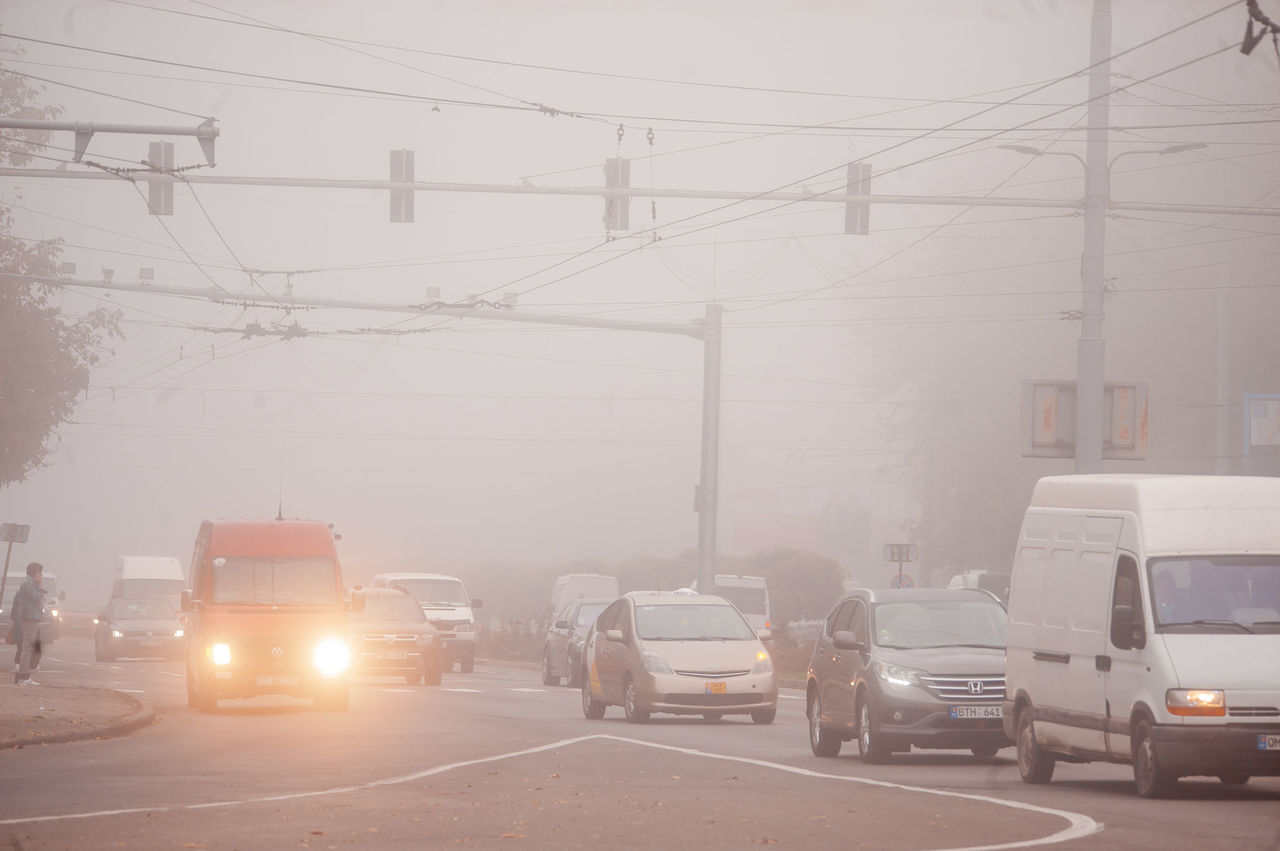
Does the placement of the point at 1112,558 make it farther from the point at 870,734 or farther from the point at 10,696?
the point at 10,696

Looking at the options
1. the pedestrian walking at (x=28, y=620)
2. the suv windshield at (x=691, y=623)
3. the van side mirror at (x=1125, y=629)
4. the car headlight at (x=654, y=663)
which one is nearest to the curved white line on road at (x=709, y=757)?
the van side mirror at (x=1125, y=629)

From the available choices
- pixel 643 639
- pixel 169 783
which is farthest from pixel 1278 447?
pixel 169 783

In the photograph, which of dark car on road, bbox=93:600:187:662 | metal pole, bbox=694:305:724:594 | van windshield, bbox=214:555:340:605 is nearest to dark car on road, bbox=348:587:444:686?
metal pole, bbox=694:305:724:594

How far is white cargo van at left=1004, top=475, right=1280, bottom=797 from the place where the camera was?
13664 millimetres

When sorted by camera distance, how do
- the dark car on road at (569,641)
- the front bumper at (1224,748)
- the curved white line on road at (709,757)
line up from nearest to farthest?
the curved white line on road at (709,757) → the front bumper at (1224,748) → the dark car on road at (569,641)

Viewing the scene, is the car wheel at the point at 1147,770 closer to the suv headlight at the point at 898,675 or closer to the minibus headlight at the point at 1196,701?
the minibus headlight at the point at 1196,701

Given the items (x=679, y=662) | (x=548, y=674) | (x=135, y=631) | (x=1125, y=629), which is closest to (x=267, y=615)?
(x=679, y=662)

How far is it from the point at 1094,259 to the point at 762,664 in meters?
6.93

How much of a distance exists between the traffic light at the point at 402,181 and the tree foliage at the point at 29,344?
23.6 m

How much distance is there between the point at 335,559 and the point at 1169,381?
111ft

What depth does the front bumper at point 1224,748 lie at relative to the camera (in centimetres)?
1356

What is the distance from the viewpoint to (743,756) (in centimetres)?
1903

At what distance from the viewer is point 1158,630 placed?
14.2m

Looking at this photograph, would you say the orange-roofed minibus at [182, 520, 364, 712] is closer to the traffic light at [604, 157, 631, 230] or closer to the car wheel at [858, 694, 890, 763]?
the traffic light at [604, 157, 631, 230]
